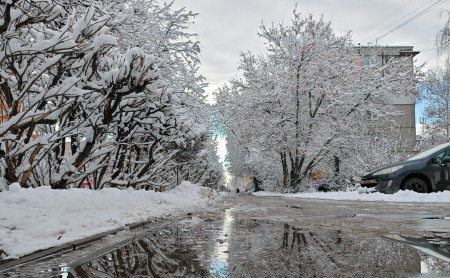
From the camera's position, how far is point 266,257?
356 cm

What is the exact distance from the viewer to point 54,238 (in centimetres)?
445

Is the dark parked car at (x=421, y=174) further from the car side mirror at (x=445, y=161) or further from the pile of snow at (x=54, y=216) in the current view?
the pile of snow at (x=54, y=216)

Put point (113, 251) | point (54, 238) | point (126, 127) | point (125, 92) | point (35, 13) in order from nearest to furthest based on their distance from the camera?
point (113, 251) < point (54, 238) < point (35, 13) < point (125, 92) < point (126, 127)

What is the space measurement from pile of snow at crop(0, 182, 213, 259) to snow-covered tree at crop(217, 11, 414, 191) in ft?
63.5

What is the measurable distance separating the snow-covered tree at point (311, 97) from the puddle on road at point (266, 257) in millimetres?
20983

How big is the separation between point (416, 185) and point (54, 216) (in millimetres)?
10331

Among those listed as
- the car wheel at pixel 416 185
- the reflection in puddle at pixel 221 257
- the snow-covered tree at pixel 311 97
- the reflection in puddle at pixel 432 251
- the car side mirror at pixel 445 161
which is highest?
the snow-covered tree at pixel 311 97

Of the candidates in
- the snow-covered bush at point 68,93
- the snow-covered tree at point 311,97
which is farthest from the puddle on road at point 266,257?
the snow-covered tree at point 311,97

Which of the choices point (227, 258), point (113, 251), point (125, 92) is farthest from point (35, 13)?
point (227, 258)

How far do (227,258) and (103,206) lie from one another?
4269mm

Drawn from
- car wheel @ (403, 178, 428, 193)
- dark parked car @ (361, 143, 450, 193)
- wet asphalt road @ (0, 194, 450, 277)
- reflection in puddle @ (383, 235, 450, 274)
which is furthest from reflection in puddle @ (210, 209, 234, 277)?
car wheel @ (403, 178, 428, 193)

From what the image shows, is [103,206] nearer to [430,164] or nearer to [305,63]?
[430,164]

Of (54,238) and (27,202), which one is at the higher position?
(27,202)

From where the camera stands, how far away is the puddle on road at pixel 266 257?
3018mm
